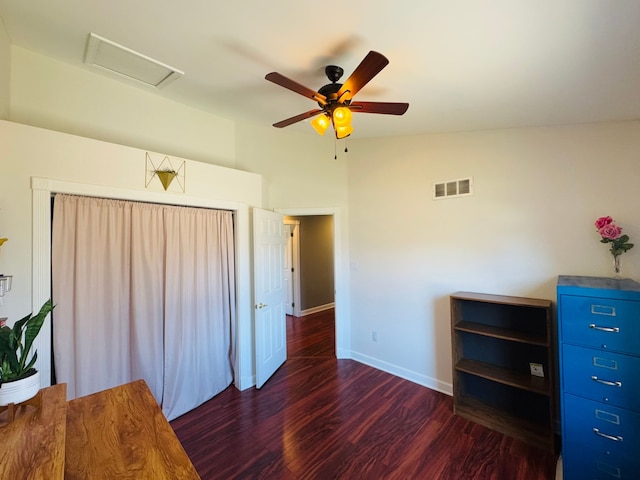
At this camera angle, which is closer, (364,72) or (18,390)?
(18,390)

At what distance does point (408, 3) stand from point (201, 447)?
3.30 metres

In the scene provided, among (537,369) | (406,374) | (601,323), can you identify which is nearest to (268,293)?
(406,374)

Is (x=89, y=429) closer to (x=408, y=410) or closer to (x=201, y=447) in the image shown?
(x=201, y=447)

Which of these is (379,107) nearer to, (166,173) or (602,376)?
(166,173)

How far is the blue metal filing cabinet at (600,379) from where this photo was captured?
5.62ft

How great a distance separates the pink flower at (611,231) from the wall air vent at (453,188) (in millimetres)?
1058

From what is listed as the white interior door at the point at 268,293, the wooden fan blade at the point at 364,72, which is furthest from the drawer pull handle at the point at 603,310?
the white interior door at the point at 268,293

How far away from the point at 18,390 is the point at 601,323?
3.02 m

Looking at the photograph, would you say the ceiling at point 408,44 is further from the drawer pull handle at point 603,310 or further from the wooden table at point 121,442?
the wooden table at point 121,442

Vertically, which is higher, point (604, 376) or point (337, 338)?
point (604, 376)

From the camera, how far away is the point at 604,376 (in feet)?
5.86

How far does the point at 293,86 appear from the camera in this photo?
1.72 m

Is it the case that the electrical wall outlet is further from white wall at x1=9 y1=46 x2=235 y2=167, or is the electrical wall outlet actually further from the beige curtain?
white wall at x1=9 y1=46 x2=235 y2=167

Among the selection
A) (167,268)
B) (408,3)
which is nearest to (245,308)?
(167,268)
